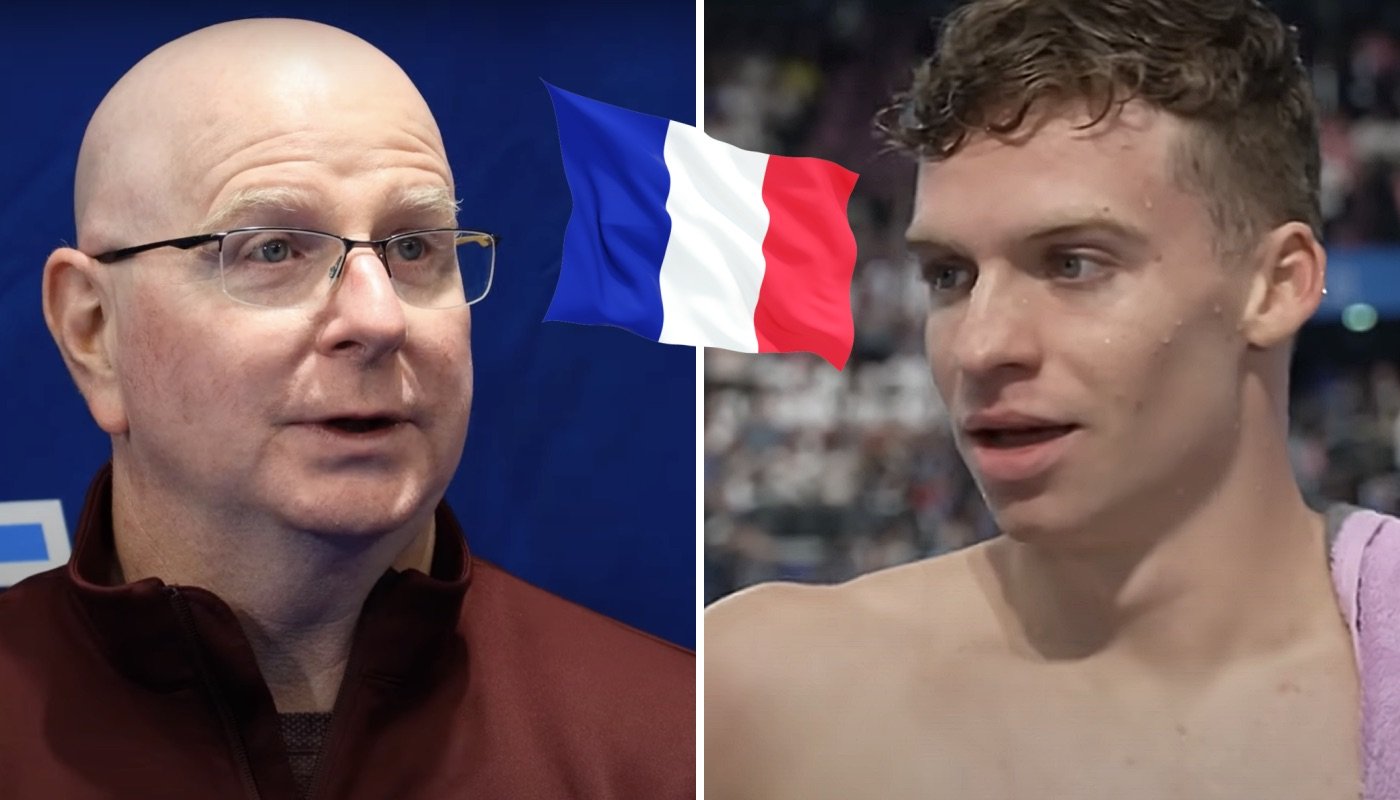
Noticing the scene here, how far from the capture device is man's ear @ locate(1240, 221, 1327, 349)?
5.15ft

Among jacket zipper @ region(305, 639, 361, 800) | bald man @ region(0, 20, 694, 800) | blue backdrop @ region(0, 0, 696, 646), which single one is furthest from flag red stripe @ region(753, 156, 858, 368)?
jacket zipper @ region(305, 639, 361, 800)

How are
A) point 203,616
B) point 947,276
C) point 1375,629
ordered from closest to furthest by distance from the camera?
point 203,616
point 1375,629
point 947,276

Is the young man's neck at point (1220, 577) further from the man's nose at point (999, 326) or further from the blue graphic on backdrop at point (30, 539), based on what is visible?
the blue graphic on backdrop at point (30, 539)


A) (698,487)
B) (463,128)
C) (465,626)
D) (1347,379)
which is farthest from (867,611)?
(463,128)

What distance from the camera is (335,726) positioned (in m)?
1.50

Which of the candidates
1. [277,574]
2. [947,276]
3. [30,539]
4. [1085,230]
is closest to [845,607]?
[947,276]

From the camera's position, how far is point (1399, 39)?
1666 millimetres

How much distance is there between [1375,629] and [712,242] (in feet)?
2.56

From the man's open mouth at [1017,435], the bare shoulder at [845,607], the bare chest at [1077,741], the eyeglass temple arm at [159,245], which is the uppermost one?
the eyeglass temple arm at [159,245]

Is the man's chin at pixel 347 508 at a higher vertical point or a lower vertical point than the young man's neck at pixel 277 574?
higher

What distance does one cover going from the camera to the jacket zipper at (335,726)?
A: 4.88 ft

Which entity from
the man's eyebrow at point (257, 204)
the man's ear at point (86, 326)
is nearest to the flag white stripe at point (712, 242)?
the man's eyebrow at point (257, 204)

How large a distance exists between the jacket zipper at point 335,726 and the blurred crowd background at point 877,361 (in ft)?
1.36

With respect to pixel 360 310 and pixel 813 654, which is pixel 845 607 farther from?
pixel 360 310
